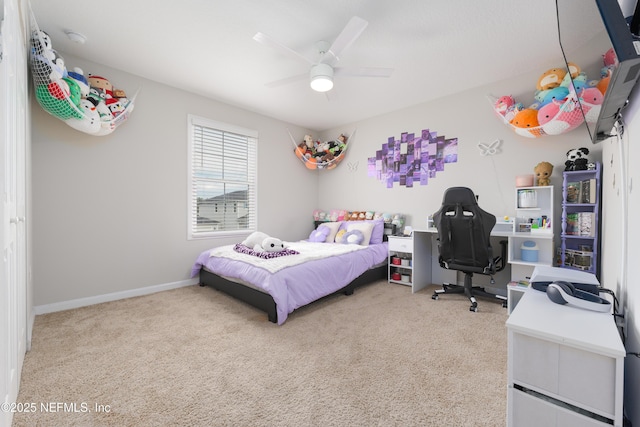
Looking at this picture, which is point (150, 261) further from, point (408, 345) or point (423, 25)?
point (423, 25)

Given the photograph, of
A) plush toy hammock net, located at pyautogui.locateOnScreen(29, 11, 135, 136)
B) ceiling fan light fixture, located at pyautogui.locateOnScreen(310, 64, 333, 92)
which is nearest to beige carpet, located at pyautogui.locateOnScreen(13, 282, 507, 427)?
plush toy hammock net, located at pyautogui.locateOnScreen(29, 11, 135, 136)

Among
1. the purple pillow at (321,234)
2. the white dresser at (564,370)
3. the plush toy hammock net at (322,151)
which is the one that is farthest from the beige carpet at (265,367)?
the plush toy hammock net at (322,151)

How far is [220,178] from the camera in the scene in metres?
3.94

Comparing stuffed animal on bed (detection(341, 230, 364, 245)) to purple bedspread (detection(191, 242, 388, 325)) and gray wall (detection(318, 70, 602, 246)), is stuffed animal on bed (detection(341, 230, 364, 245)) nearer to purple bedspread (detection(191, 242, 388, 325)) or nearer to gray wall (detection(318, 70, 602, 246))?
purple bedspread (detection(191, 242, 388, 325))

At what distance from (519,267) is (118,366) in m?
3.54

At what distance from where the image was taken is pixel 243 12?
7.01 ft

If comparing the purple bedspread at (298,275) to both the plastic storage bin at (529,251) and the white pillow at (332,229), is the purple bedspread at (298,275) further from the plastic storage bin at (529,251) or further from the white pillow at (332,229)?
the plastic storage bin at (529,251)

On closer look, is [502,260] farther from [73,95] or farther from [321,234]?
[73,95]

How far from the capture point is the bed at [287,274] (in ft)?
7.89

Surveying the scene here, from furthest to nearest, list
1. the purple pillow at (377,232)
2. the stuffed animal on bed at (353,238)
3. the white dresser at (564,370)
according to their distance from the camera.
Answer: the purple pillow at (377,232), the stuffed animal on bed at (353,238), the white dresser at (564,370)

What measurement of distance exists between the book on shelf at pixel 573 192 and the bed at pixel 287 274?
2.05 meters

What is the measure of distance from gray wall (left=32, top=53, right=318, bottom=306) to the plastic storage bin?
3.69 m

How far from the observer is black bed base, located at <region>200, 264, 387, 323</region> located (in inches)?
95.3

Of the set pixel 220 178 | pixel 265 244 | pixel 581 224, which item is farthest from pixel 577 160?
pixel 220 178
